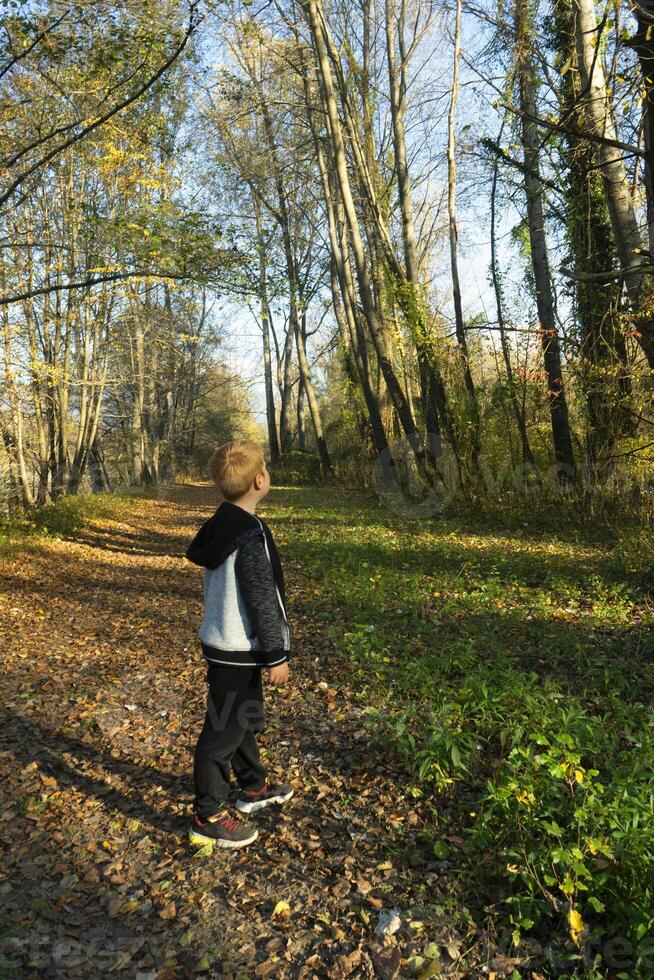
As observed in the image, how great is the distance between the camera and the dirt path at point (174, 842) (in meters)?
2.44

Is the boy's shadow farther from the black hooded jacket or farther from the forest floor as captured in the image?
the black hooded jacket

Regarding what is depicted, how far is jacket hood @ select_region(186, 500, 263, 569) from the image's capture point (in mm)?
2965

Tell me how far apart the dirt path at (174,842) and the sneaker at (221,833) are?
0.19 feet

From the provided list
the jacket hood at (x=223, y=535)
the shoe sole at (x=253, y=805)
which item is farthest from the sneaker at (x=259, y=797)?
the jacket hood at (x=223, y=535)

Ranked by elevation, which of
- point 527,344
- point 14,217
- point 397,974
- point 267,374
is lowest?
point 397,974

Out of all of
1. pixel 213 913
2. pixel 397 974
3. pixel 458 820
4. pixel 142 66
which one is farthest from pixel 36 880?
pixel 142 66

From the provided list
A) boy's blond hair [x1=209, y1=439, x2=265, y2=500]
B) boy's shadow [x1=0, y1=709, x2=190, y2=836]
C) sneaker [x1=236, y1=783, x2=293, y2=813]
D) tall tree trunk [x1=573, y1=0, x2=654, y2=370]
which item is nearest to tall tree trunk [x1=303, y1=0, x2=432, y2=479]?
tall tree trunk [x1=573, y1=0, x2=654, y2=370]

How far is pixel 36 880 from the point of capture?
2871mm

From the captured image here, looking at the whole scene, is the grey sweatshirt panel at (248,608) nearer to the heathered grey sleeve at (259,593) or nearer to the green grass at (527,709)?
the heathered grey sleeve at (259,593)

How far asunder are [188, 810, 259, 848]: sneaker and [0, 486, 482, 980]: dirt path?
57 millimetres

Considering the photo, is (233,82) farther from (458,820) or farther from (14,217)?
(458,820)

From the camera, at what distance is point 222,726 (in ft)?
9.86

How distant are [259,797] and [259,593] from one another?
1.21m

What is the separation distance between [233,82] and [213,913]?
1568 cm
